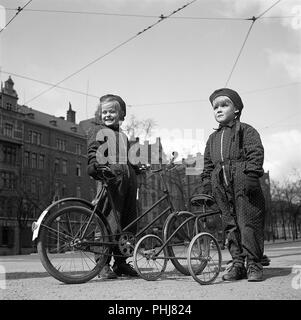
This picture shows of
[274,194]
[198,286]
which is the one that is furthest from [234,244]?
[274,194]

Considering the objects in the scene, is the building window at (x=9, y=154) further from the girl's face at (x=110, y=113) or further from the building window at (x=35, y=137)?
the girl's face at (x=110, y=113)

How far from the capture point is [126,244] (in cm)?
394

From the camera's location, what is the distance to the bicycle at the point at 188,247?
147 inches

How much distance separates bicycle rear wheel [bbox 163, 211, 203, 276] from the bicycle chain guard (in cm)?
37

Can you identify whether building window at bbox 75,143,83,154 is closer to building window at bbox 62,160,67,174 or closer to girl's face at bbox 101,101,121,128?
building window at bbox 62,160,67,174

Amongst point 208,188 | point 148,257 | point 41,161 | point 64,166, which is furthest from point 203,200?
point 64,166

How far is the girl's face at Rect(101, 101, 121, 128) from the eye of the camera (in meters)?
4.43

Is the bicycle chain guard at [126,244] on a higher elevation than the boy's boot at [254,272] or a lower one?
higher

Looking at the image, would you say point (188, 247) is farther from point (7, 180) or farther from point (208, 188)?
point (7, 180)

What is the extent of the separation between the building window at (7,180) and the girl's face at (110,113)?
38.5 m

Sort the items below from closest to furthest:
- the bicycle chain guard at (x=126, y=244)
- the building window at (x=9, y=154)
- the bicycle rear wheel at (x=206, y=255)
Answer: the bicycle rear wheel at (x=206, y=255)
the bicycle chain guard at (x=126, y=244)
the building window at (x=9, y=154)

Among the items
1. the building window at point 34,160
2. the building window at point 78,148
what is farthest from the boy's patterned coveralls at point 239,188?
the building window at point 78,148

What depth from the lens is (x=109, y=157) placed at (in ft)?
14.0

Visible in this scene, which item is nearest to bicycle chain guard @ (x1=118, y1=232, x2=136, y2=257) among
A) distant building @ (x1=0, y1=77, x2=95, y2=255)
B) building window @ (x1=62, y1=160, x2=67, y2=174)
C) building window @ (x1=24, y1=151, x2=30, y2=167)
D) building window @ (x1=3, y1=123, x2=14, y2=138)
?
distant building @ (x1=0, y1=77, x2=95, y2=255)
